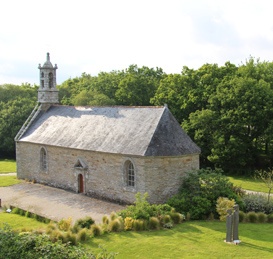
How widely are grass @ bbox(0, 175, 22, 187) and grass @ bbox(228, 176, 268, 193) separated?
69.2 ft

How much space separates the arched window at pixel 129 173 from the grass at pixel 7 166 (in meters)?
21.9

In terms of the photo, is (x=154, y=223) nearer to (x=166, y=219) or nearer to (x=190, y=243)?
(x=166, y=219)

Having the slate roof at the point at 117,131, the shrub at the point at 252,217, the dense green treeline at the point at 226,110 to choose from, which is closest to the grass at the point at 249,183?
the dense green treeline at the point at 226,110

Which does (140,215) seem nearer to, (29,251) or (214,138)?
(29,251)

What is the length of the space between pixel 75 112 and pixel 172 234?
18646 millimetres

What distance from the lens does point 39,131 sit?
37938 mm

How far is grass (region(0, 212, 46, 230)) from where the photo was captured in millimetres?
23673

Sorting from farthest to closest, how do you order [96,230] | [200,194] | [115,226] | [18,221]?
[200,194], [18,221], [115,226], [96,230]

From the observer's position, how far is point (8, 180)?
1527 inches

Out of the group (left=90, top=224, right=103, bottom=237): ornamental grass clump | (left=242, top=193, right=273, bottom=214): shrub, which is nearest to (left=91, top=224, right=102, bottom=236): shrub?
(left=90, top=224, right=103, bottom=237): ornamental grass clump

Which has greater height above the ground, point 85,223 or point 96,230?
point 85,223

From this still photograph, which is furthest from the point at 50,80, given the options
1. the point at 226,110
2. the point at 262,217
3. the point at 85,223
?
the point at 262,217

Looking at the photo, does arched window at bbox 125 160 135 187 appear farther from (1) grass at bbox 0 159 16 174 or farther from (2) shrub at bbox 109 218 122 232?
(1) grass at bbox 0 159 16 174

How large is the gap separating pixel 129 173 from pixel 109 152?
2.18 m
